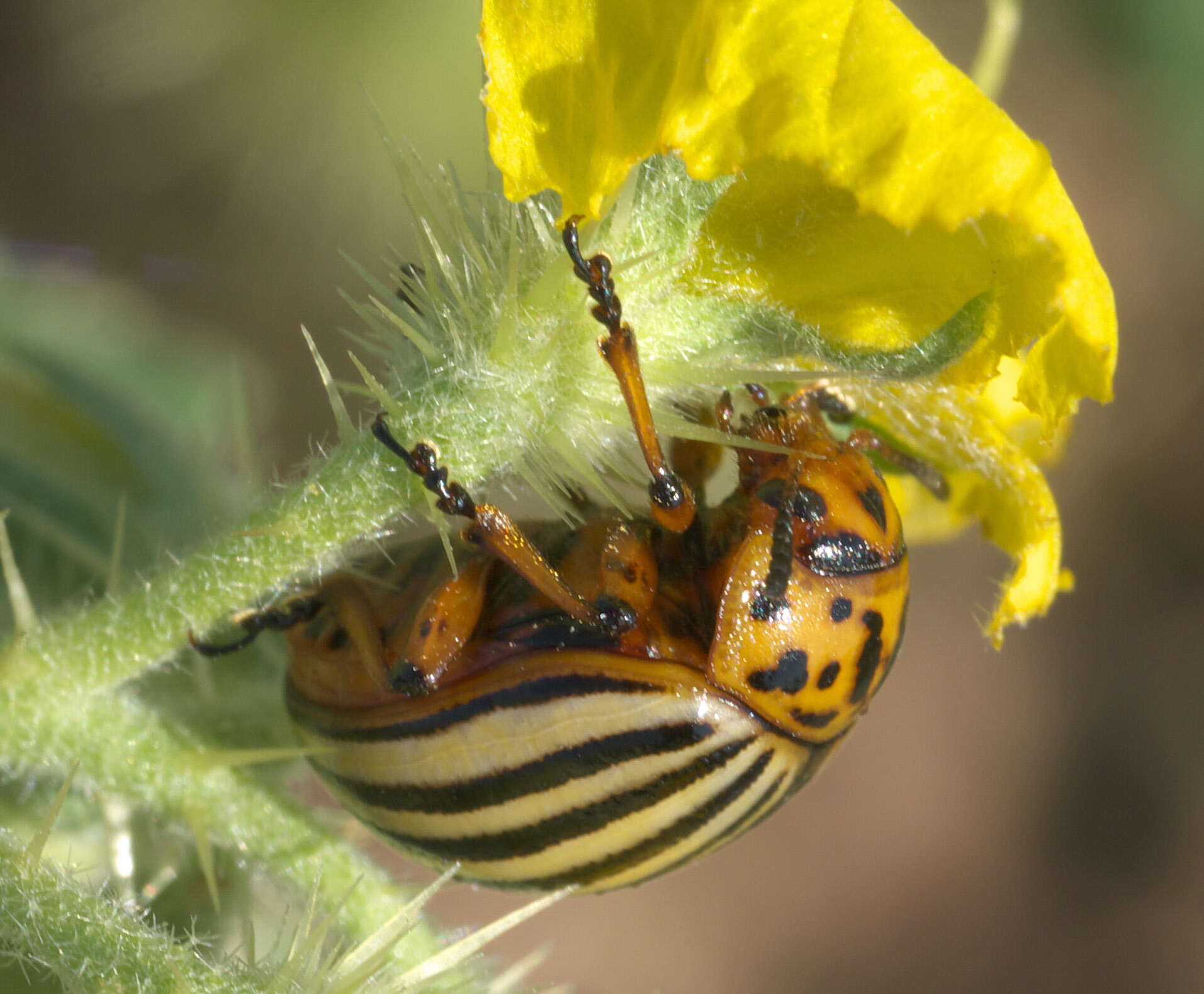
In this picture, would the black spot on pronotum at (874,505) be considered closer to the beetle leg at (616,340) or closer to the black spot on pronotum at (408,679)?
the beetle leg at (616,340)

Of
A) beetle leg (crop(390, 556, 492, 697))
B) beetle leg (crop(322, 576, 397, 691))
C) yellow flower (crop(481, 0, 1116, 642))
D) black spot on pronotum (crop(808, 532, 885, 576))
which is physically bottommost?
beetle leg (crop(322, 576, 397, 691))

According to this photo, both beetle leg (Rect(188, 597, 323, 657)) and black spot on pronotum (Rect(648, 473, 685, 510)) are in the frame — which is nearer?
black spot on pronotum (Rect(648, 473, 685, 510))

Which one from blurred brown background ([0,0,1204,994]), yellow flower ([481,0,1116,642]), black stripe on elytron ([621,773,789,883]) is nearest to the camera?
yellow flower ([481,0,1116,642])

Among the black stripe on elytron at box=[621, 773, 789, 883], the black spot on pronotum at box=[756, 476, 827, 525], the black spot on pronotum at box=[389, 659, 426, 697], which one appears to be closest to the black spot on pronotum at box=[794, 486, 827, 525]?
the black spot on pronotum at box=[756, 476, 827, 525]

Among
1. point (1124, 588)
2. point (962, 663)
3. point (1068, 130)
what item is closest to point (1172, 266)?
point (1068, 130)

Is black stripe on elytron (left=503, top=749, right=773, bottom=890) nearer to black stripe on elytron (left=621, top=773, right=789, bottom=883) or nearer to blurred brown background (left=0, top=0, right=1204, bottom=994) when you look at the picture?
black stripe on elytron (left=621, top=773, right=789, bottom=883)

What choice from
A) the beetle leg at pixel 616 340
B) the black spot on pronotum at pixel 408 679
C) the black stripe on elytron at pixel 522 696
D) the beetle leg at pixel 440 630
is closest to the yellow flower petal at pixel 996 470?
the beetle leg at pixel 616 340

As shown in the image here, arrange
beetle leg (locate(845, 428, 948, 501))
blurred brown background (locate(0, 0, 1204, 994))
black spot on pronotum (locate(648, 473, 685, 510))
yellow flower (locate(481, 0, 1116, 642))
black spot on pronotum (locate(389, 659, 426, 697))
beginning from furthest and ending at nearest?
blurred brown background (locate(0, 0, 1204, 994)) → beetle leg (locate(845, 428, 948, 501)) → black spot on pronotum (locate(389, 659, 426, 697)) → black spot on pronotum (locate(648, 473, 685, 510)) → yellow flower (locate(481, 0, 1116, 642))

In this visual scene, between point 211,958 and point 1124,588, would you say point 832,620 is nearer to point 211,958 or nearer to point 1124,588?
point 211,958

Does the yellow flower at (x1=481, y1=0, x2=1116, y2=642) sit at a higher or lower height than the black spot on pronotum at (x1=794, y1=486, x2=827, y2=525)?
higher
